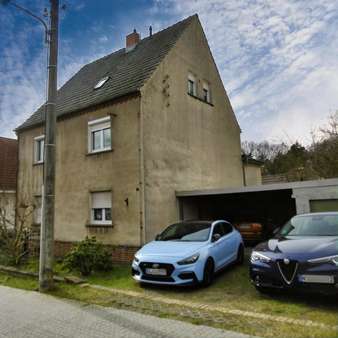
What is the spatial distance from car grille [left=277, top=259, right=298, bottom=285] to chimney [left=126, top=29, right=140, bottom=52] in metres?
14.3

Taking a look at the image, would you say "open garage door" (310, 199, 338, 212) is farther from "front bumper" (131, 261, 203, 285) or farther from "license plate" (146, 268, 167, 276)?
"license plate" (146, 268, 167, 276)

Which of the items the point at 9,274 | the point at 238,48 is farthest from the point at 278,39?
the point at 9,274

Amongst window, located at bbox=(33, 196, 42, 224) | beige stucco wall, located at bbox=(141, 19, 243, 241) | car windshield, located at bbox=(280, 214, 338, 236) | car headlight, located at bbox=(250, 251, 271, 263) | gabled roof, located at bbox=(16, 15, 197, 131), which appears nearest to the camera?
car headlight, located at bbox=(250, 251, 271, 263)


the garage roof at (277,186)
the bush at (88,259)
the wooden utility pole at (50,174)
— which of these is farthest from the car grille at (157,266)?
the garage roof at (277,186)

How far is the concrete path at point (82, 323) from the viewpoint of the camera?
4.95 meters

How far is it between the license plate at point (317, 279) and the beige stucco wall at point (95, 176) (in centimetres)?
629

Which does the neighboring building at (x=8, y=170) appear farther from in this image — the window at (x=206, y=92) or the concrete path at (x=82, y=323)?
the concrete path at (x=82, y=323)

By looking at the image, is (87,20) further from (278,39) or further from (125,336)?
(125,336)

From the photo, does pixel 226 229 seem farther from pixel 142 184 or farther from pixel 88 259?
pixel 88 259

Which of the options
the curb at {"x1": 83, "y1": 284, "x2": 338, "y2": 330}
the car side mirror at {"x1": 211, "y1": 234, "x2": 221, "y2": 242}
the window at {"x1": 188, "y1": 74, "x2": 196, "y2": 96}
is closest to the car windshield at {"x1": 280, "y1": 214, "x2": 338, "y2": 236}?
the car side mirror at {"x1": 211, "y1": 234, "x2": 221, "y2": 242}

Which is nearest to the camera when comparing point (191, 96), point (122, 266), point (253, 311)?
point (253, 311)

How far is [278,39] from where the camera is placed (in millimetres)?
11242

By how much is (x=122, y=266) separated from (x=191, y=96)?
7964 mm

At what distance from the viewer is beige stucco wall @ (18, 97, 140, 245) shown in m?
11.5
